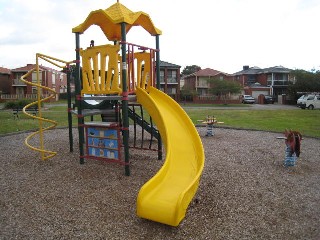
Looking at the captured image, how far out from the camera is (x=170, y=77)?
155 ft

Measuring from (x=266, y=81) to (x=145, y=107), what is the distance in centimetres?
5190

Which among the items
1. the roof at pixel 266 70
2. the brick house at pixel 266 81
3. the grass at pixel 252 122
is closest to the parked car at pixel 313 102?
the grass at pixel 252 122

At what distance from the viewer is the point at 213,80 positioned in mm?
39781

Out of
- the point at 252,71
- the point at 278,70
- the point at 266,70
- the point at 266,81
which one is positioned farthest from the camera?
the point at 252,71

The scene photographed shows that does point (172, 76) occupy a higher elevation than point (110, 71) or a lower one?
higher

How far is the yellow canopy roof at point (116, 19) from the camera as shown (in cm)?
604

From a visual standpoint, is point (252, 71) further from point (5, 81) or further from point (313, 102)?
point (5, 81)

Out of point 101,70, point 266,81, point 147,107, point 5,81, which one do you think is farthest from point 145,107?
point 266,81

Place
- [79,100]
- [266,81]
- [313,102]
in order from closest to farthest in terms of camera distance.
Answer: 1. [79,100]
2. [313,102]
3. [266,81]

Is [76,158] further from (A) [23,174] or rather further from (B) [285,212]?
(B) [285,212]

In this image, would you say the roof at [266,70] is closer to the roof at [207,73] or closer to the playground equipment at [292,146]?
the roof at [207,73]

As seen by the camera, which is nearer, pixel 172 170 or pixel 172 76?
pixel 172 170

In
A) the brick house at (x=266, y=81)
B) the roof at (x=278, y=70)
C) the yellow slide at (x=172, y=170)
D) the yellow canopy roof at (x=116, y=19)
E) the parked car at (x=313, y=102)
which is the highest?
the roof at (x=278, y=70)

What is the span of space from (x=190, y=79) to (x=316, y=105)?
28149 millimetres
